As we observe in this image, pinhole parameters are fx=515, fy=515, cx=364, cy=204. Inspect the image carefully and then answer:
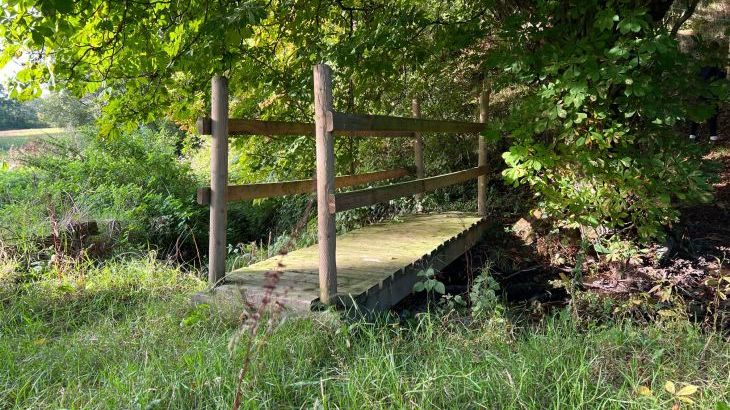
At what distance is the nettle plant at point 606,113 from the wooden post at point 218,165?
8.22 ft

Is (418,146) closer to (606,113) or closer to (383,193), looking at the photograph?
(606,113)

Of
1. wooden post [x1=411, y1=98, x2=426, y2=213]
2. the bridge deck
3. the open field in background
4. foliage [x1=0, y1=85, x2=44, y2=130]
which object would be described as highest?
foliage [x1=0, y1=85, x2=44, y2=130]

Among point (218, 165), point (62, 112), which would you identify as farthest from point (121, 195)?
point (62, 112)

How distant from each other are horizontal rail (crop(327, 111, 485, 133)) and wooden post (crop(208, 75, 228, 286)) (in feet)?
2.97

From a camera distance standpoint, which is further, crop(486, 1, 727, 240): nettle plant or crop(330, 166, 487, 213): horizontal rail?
crop(486, 1, 727, 240): nettle plant

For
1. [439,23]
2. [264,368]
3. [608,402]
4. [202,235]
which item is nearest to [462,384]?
[608,402]

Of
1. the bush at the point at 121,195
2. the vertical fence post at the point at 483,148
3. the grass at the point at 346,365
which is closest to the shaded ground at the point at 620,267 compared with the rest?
the vertical fence post at the point at 483,148

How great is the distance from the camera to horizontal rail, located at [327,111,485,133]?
11.0 ft

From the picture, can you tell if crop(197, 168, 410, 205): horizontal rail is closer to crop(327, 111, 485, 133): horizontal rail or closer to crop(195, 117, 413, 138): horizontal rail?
crop(195, 117, 413, 138): horizontal rail

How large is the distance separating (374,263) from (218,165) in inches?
58.8

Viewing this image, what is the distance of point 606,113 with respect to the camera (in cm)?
448

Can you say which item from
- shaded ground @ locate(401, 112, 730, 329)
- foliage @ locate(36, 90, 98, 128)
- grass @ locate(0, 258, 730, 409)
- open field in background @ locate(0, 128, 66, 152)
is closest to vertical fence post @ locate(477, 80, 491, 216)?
shaded ground @ locate(401, 112, 730, 329)

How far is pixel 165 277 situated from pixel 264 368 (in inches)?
98.0

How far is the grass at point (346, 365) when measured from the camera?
2.36 metres
